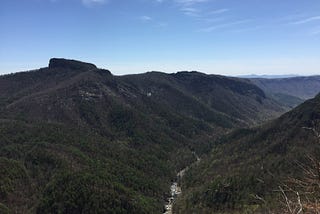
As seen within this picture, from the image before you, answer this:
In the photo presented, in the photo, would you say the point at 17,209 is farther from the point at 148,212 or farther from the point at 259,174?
the point at 259,174

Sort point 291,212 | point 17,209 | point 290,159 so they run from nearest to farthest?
point 291,212
point 17,209
point 290,159

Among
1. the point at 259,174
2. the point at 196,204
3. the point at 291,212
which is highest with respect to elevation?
the point at 291,212

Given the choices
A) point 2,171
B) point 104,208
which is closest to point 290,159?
point 104,208

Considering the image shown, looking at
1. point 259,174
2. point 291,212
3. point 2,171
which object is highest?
→ point 291,212

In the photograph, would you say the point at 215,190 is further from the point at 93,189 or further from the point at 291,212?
the point at 291,212

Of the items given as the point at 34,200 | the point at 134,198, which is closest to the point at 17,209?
the point at 34,200

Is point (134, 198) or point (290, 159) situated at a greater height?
point (290, 159)

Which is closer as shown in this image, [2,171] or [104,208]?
[104,208]

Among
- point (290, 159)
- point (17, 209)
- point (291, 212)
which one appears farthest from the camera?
point (290, 159)

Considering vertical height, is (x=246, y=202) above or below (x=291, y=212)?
below
